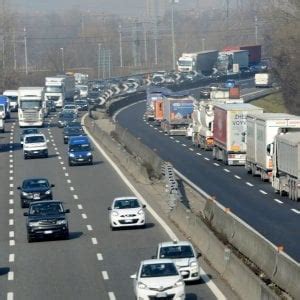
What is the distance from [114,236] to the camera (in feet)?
148

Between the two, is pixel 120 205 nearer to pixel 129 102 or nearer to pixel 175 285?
pixel 175 285

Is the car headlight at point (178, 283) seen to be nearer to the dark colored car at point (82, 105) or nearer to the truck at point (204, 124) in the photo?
the truck at point (204, 124)

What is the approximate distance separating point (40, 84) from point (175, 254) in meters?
144

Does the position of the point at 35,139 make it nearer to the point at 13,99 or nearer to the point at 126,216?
the point at 126,216

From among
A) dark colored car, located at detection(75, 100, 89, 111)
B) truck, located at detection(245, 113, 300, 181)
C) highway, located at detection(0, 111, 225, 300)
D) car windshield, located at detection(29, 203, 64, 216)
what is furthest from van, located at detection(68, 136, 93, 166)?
dark colored car, located at detection(75, 100, 89, 111)

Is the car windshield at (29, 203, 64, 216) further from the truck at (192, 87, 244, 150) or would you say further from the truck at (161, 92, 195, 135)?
the truck at (161, 92, 195, 135)

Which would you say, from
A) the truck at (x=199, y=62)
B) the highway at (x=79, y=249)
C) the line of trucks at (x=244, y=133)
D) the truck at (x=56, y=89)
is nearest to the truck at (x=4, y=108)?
the truck at (x=56, y=89)

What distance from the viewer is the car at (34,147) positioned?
253 feet

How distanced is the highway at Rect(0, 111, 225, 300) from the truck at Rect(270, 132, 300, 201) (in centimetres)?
640

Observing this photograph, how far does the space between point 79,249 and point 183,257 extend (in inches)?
358

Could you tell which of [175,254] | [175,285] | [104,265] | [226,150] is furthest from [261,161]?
[175,285]

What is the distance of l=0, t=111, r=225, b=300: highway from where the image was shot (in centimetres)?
3403

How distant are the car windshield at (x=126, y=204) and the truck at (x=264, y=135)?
13558 mm

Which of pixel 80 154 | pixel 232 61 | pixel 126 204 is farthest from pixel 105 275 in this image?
pixel 232 61
